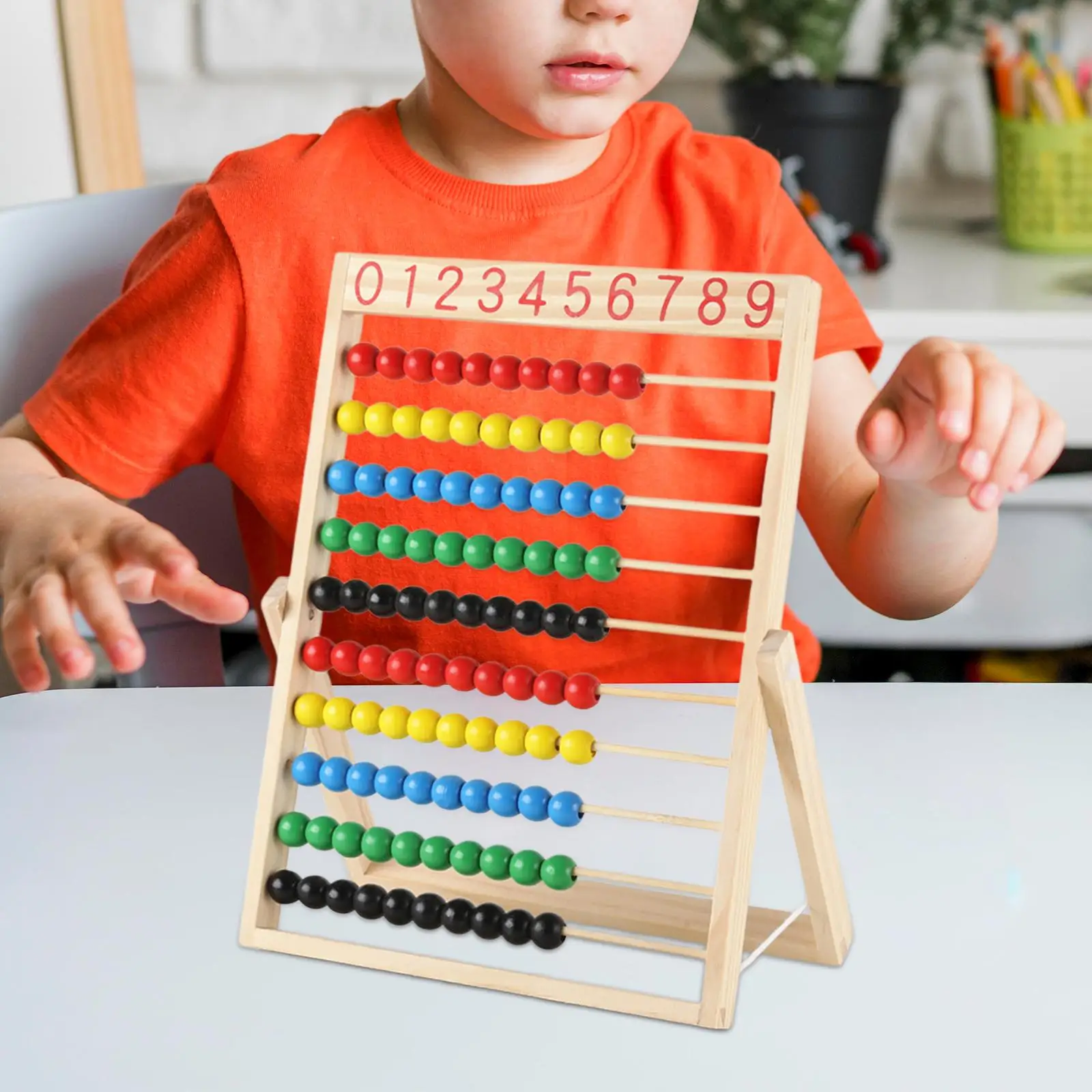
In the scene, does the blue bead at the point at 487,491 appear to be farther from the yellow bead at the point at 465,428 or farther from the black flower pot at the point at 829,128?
the black flower pot at the point at 829,128

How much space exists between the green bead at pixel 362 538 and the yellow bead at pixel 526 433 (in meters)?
0.08

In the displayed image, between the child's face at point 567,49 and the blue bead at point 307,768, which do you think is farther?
the child's face at point 567,49

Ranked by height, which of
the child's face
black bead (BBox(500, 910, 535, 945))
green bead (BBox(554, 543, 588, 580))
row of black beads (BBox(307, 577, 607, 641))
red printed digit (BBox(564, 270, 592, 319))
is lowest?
black bead (BBox(500, 910, 535, 945))

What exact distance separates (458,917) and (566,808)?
64 millimetres

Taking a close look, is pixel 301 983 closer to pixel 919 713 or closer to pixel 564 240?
pixel 919 713

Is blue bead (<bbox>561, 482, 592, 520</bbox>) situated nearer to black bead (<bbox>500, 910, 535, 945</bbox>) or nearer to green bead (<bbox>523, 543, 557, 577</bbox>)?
green bead (<bbox>523, 543, 557, 577</bbox>)

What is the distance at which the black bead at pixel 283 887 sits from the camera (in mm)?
591

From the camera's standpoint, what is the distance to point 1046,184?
1.59m

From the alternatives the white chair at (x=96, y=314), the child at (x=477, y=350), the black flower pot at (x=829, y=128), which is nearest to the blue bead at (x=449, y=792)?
the child at (x=477, y=350)

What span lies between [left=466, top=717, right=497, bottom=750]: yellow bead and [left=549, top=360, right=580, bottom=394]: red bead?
15 centimetres

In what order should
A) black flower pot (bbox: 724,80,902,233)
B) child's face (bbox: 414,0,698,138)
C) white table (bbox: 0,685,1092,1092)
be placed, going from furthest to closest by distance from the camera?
black flower pot (bbox: 724,80,902,233)
child's face (bbox: 414,0,698,138)
white table (bbox: 0,685,1092,1092)

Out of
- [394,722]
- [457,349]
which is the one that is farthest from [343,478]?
[457,349]

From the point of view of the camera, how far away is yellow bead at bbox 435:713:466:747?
2.00ft

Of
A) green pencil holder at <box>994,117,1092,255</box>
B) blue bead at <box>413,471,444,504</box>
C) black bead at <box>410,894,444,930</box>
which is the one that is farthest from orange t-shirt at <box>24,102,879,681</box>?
green pencil holder at <box>994,117,1092,255</box>
